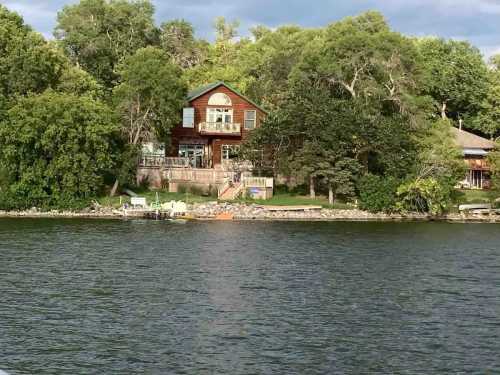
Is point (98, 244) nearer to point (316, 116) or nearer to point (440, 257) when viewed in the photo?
point (440, 257)

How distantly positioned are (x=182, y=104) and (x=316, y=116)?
11.7m

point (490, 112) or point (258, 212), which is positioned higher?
point (490, 112)

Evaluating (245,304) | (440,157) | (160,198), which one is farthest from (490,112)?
(245,304)

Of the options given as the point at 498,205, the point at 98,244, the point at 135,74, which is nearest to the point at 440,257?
the point at 98,244

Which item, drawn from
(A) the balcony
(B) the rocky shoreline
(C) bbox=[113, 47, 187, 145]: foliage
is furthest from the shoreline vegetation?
(A) the balcony

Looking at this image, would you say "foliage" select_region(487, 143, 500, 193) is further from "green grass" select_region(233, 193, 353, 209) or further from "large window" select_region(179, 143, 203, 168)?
"large window" select_region(179, 143, 203, 168)

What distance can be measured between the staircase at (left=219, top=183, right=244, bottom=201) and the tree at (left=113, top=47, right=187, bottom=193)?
7399 mm

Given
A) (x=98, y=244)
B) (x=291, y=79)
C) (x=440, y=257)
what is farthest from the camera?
(x=291, y=79)

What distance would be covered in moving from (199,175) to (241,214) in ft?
24.8

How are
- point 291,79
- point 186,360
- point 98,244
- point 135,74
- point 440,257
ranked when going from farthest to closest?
1. point 291,79
2. point 135,74
3. point 98,244
4. point 440,257
5. point 186,360

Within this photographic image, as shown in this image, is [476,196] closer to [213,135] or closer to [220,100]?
[213,135]

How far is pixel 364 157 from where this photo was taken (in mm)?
71500

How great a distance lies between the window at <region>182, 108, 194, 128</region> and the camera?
7856 centimetres

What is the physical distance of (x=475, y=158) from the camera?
270ft
